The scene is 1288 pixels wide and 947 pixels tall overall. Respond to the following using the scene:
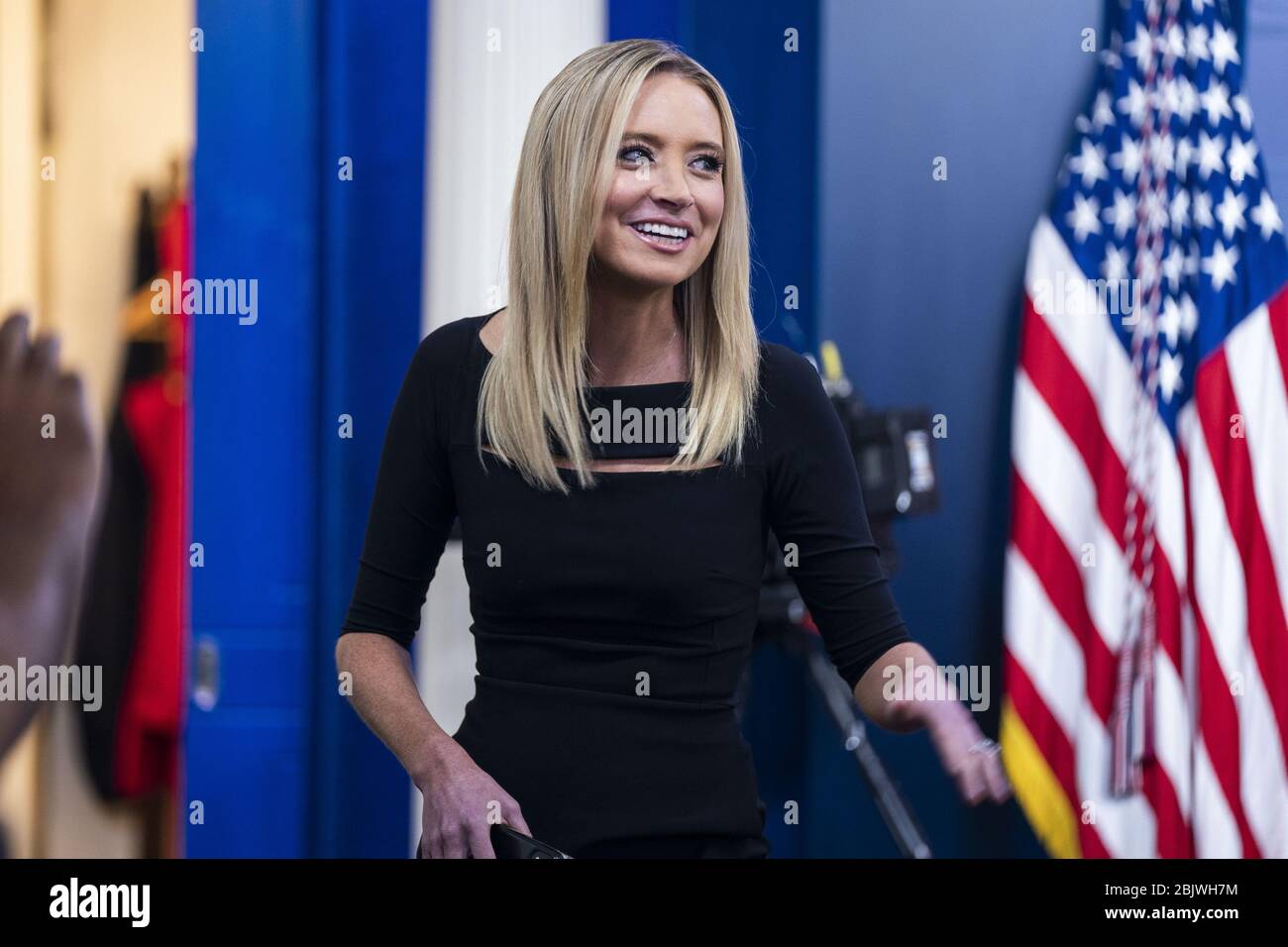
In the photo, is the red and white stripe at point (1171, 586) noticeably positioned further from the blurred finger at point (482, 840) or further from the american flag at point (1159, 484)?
the blurred finger at point (482, 840)

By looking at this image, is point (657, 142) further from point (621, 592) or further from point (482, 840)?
point (482, 840)

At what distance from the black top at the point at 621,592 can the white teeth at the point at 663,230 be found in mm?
173

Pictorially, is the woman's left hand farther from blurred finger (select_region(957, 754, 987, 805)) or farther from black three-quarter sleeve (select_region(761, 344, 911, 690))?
black three-quarter sleeve (select_region(761, 344, 911, 690))

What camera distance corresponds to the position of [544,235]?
56.1 inches

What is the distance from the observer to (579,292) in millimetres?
1417

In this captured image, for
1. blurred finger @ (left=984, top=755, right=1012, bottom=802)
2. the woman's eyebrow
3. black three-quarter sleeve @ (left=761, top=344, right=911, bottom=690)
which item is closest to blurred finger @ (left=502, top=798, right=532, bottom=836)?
black three-quarter sleeve @ (left=761, top=344, right=911, bottom=690)

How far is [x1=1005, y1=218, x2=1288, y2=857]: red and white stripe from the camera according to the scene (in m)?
2.22

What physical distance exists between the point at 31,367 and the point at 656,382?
1457mm

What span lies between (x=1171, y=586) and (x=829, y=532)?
3.86ft

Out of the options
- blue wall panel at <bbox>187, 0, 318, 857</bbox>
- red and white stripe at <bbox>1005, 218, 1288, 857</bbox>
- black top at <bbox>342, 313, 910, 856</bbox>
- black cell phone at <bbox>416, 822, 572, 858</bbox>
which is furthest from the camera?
blue wall panel at <bbox>187, 0, 318, 857</bbox>
